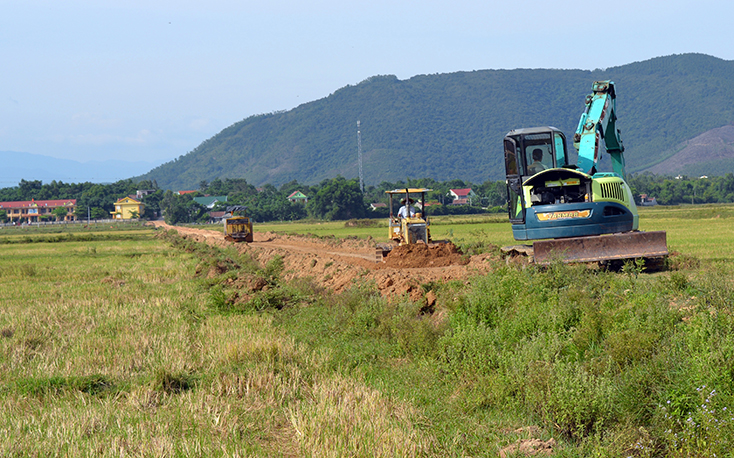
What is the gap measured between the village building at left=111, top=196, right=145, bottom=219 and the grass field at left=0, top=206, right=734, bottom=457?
148080 millimetres

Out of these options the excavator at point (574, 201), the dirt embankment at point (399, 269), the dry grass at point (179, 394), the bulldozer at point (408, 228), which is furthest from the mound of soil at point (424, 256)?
the dry grass at point (179, 394)

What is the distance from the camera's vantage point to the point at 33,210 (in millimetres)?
157625

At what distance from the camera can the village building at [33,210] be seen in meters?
156

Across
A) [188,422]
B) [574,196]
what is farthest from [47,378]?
[574,196]

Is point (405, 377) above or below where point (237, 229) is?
below

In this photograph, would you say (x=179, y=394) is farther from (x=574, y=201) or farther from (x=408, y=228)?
(x=408, y=228)

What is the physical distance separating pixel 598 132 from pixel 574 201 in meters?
2.65

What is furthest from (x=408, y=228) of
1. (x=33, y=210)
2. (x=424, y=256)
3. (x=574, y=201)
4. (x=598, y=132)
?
(x=33, y=210)

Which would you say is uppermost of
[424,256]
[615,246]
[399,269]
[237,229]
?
[237,229]

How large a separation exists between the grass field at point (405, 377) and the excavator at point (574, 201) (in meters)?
3.63

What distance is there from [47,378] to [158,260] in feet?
80.7

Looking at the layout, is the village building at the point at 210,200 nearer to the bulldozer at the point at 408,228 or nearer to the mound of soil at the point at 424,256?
the bulldozer at the point at 408,228

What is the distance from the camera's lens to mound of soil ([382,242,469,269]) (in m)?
19.3

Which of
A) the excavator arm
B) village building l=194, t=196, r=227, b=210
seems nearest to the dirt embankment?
the excavator arm
